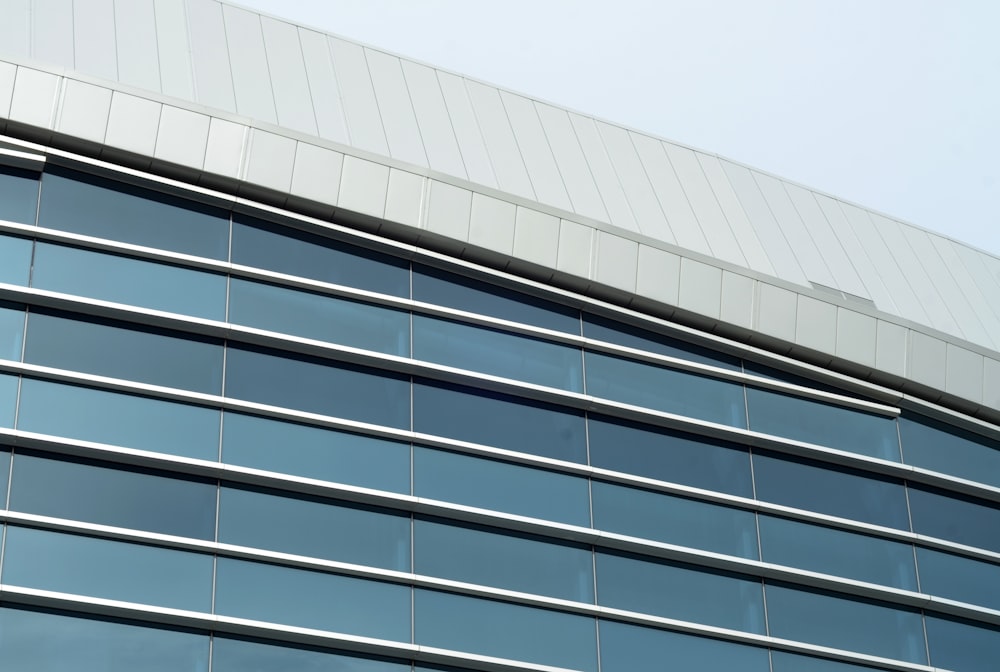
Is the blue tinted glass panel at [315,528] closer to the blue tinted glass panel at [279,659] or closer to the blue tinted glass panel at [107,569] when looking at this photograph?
the blue tinted glass panel at [107,569]

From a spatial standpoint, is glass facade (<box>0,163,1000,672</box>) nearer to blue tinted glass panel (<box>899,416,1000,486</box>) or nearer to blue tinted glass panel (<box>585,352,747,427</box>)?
blue tinted glass panel (<box>585,352,747,427</box>)

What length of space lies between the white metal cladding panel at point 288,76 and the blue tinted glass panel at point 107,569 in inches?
304

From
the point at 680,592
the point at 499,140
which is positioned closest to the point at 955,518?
the point at 680,592

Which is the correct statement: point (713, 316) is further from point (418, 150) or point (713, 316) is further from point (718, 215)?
point (418, 150)

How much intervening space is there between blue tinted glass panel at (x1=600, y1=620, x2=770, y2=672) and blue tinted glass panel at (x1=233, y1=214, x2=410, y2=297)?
591 cm

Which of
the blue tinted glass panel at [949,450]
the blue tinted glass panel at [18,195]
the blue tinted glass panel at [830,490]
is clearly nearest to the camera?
the blue tinted glass panel at [18,195]

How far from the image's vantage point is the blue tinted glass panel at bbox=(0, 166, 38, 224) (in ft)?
70.3

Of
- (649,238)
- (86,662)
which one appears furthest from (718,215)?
(86,662)

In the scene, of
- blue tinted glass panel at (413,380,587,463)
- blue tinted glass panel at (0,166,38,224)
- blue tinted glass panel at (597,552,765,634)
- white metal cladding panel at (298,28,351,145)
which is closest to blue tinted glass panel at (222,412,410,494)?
blue tinted glass panel at (413,380,587,463)

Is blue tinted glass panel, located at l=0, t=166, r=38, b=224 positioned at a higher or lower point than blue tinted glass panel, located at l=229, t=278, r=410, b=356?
higher

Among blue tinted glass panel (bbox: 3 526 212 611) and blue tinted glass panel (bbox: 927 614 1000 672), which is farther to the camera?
blue tinted glass panel (bbox: 927 614 1000 672)

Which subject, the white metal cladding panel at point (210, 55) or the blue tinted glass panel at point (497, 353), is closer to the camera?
the blue tinted glass panel at point (497, 353)

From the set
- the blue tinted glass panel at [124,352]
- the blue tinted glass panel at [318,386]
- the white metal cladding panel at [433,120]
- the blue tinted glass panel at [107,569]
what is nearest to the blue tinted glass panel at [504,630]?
the blue tinted glass panel at [318,386]

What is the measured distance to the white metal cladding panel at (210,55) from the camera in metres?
24.2
